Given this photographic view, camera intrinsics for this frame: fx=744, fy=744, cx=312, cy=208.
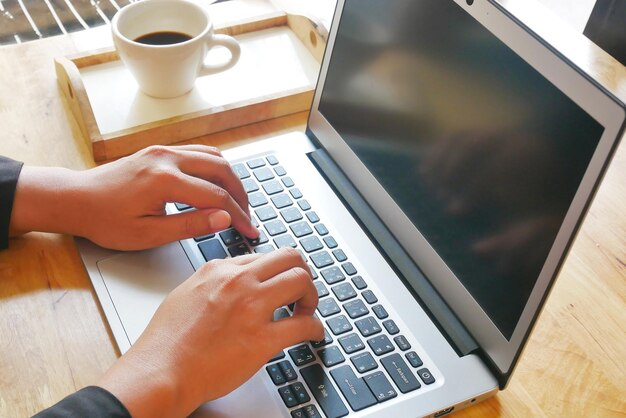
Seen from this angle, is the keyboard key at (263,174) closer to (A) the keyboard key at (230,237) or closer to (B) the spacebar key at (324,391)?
(A) the keyboard key at (230,237)

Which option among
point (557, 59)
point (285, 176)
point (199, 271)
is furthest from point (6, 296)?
point (557, 59)

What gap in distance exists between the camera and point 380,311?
0.75 meters

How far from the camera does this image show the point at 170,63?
93 centimetres

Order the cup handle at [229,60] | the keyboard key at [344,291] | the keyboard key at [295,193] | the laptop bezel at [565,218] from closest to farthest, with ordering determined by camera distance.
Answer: the laptop bezel at [565,218]
the keyboard key at [344,291]
the keyboard key at [295,193]
the cup handle at [229,60]

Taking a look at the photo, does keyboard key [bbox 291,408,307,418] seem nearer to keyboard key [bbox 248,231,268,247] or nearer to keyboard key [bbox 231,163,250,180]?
keyboard key [bbox 248,231,268,247]

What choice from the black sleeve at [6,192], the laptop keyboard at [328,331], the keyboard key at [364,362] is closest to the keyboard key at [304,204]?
the laptop keyboard at [328,331]

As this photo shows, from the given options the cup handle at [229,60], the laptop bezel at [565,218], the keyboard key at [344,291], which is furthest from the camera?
the cup handle at [229,60]

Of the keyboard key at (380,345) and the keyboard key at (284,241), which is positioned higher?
the keyboard key at (380,345)

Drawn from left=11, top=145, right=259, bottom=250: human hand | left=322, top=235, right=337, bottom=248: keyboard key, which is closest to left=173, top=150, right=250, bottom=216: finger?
left=11, top=145, right=259, bottom=250: human hand

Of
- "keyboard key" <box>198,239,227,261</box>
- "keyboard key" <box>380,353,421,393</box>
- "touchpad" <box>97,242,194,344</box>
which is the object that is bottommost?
"touchpad" <box>97,242,194,344</box>

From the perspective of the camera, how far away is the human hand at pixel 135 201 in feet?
2.61

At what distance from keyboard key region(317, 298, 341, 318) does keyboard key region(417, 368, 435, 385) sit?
0.10 meters

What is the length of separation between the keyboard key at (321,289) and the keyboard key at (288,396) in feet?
0.38

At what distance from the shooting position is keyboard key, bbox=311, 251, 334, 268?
2.62 feet
